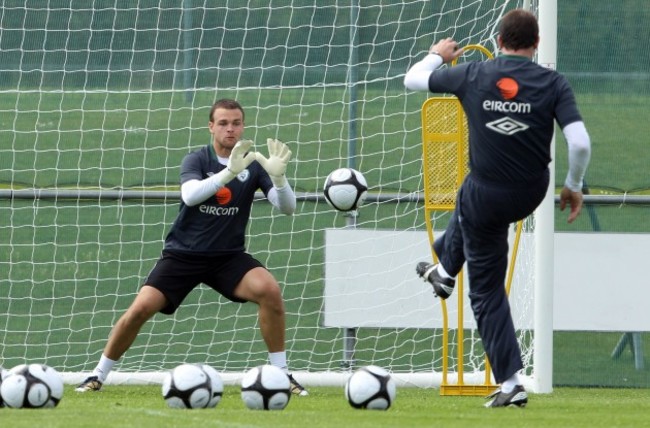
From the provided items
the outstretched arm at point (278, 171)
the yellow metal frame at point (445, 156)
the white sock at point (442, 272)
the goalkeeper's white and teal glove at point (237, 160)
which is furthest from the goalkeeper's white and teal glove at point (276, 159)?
the white sock at point (442, 272)

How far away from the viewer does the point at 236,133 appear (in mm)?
8492

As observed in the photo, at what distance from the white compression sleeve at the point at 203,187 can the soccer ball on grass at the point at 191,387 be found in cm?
163

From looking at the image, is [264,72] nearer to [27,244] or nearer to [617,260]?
[27,244]

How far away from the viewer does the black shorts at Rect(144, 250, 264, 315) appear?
8.42m

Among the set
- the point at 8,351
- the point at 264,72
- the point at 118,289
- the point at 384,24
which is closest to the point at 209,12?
the point at 264,72

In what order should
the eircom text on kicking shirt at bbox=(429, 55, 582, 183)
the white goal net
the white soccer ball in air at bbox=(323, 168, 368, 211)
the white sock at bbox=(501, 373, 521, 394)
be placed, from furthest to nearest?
1. the white goal net
2. the white soccer ball in air at bbox=(323, 168, 368, 211)
3. the white sock at bbox=(501, 373, 521, 394)
4. the eircom text on kicking shirt at bbox=(429, 55, 582, 183)

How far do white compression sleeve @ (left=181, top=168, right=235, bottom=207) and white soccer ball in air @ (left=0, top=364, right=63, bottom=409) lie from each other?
1.85 meters

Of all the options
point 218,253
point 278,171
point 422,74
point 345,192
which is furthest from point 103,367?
point 422,74

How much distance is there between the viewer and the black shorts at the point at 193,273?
842 centimetres

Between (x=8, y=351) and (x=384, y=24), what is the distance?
3781 millimetres

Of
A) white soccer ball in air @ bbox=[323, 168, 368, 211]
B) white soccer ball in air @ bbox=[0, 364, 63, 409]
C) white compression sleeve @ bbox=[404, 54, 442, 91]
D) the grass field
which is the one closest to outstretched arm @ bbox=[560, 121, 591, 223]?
white compression sleeve @ bbox=[404, 54, 442, 91]

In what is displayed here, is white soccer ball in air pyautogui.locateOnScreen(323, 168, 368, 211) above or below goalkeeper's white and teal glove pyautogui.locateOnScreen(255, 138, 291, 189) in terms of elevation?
below

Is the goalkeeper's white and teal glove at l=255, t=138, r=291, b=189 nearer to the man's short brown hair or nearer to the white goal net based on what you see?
the man's short brown hair

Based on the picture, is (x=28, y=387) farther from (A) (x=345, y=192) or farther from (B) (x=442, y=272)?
(A) (x=345, y=192)
